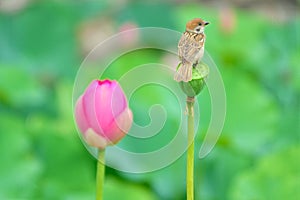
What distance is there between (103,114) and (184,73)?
13 centimetres

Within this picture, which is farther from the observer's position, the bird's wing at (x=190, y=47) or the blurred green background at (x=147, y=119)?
the blurred green background at (x=147, y=119)

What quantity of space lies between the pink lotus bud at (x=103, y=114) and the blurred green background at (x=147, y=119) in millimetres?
581

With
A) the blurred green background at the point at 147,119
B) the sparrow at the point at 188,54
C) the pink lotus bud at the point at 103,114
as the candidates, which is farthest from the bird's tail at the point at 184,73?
the blurred green background at the point at 147,119

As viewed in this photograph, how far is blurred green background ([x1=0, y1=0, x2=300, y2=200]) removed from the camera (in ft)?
4.91

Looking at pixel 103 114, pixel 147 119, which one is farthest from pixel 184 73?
pixel 147 119

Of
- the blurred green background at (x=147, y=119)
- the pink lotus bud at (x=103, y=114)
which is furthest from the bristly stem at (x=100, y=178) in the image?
the blurred green background at (x=147, y=119)

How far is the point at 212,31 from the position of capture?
8.67ft

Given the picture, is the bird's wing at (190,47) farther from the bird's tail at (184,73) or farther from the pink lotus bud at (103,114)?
the pink lotus bud at (103,114)

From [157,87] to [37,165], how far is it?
45cm

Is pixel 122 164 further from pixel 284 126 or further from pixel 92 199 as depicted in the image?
pixel 284 126

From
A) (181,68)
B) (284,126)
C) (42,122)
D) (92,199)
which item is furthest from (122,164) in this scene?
(181,68)

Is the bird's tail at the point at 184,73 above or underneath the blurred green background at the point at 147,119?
underneath

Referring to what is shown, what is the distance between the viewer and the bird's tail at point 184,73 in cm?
70

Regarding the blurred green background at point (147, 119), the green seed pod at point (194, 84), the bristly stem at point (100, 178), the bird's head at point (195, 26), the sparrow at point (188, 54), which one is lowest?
the bristly stem at point (100, 178)
